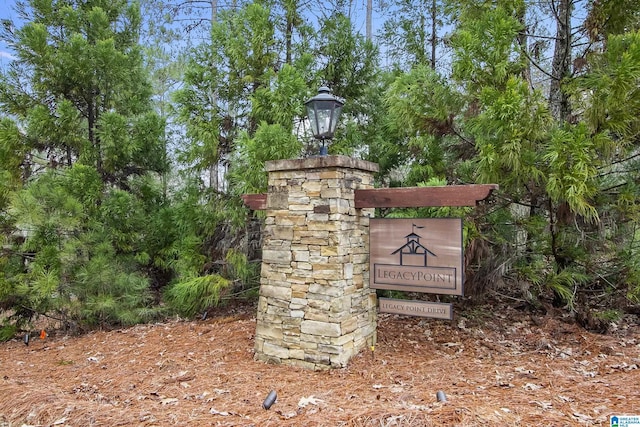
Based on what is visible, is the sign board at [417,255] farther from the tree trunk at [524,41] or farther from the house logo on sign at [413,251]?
the tree trunk at [524,41]

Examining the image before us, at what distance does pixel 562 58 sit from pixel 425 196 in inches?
108

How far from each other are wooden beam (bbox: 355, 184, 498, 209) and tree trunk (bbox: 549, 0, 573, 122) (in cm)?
205

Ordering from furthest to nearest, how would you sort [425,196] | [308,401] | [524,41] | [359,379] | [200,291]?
[200,291], [524,41], [425,196], [359,379], [308,401]

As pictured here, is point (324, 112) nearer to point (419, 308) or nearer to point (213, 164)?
point (419, 308)

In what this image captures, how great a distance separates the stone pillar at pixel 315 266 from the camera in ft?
13.1

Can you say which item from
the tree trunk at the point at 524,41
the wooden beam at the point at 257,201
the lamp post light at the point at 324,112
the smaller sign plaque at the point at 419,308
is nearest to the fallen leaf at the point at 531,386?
the smaller sign plaque at the point at 419,308

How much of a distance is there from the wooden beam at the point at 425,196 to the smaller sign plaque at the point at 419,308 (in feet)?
2.99

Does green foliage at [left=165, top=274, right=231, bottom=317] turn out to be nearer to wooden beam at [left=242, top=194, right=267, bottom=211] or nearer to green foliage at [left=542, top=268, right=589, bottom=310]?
wooden beam at [left=242, top=194, right=267, bottom=211]

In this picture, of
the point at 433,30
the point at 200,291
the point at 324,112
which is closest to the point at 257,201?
the point at 324,112

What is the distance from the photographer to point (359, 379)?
3.70m

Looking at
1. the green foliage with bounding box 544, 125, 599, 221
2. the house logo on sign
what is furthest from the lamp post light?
the green foliage with bounding box 544, 125, 599, 221

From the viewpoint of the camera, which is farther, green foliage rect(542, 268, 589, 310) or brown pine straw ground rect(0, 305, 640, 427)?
green foliage rect(542, 268, 589, 310)

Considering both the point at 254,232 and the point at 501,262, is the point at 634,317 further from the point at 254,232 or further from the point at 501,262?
the point at 254,232

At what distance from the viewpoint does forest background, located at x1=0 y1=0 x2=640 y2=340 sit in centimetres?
449
